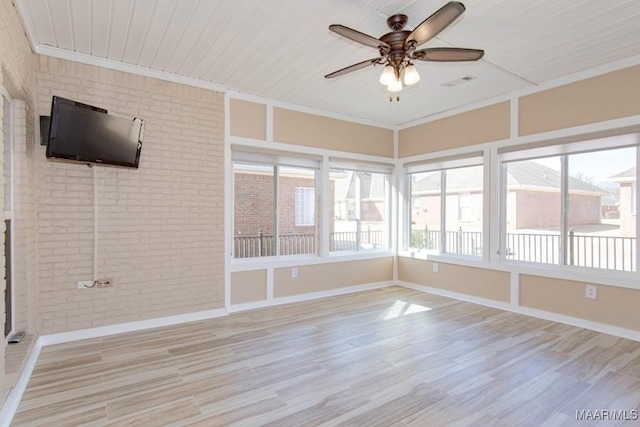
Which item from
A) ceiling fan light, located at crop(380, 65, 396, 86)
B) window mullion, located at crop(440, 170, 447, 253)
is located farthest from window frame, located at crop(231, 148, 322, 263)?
ceiling fan light, located at crop(380, 65, 396, 86)

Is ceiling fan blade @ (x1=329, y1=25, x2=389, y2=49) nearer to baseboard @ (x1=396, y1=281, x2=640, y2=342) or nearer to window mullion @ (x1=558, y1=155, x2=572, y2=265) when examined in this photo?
window mullion @ (x1=558, y1=155, x2=572, y2=265)

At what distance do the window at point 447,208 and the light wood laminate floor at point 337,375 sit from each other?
1526 mm

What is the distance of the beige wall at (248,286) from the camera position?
4426 millimetres

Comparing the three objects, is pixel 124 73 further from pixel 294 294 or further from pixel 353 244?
pixel 353 244

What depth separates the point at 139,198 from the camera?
3.73 metres

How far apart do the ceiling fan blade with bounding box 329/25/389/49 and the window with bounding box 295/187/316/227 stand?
298 centimetres

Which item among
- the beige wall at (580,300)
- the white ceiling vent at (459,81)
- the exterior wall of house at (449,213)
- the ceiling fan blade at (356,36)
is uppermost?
the white ceiling vent at (459,81)

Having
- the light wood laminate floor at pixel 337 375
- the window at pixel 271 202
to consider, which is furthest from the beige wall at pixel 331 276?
the light wood laminate floor at pixel 337 375

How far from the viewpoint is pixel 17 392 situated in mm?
2305

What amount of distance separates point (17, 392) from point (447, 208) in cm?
518

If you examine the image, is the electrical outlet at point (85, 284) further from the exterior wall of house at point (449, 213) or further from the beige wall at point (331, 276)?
the exterior wall of house at point (449, 213)

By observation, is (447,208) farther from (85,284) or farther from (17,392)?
(17,392)

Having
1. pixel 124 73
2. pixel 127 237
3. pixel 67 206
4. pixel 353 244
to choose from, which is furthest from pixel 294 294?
pixel 124 73

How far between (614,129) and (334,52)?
2.94 meters
